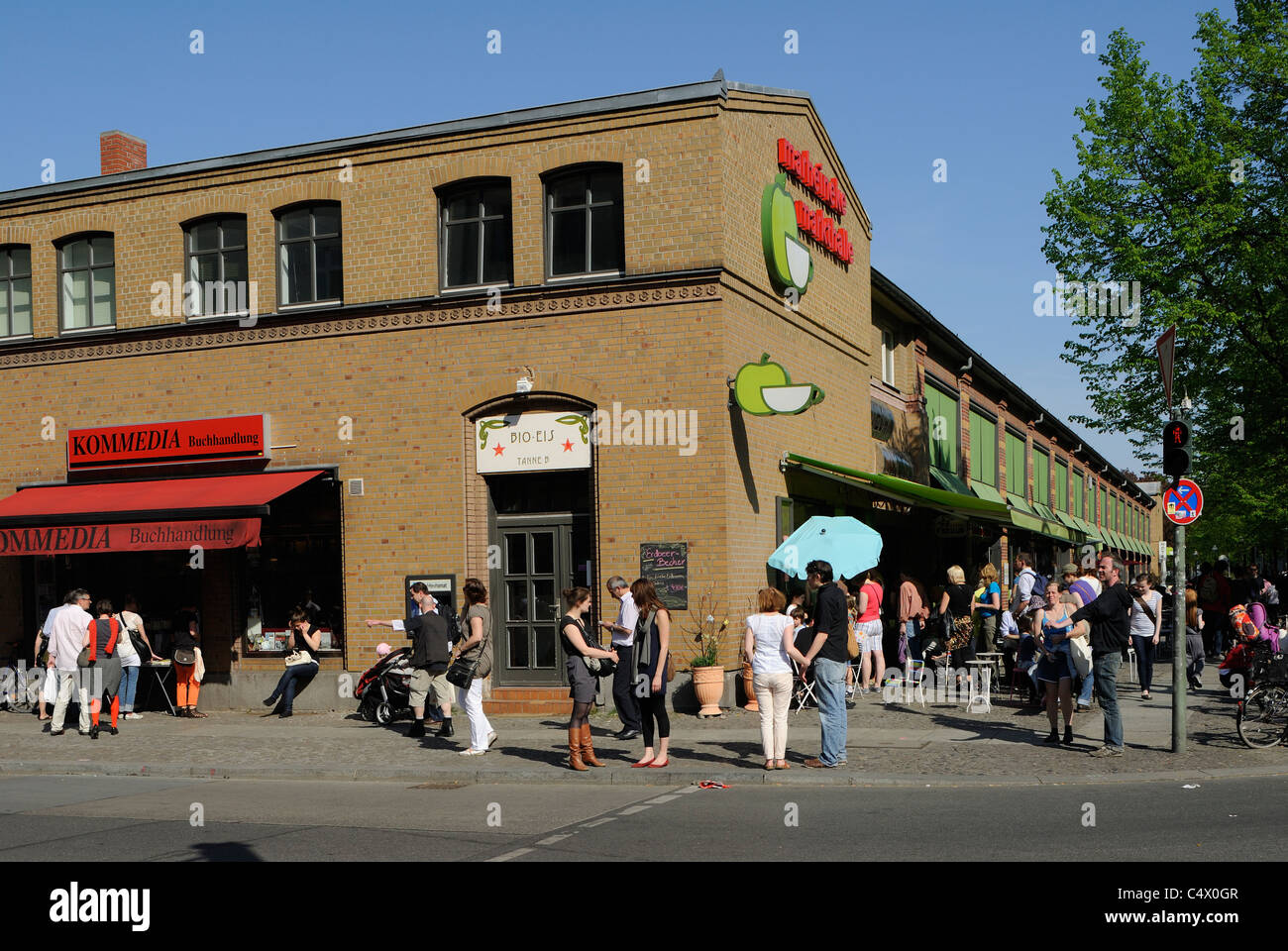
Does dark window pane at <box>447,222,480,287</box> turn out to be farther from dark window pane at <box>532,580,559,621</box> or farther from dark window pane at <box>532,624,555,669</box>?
dark window pane at <box>532,624,555,669</box>

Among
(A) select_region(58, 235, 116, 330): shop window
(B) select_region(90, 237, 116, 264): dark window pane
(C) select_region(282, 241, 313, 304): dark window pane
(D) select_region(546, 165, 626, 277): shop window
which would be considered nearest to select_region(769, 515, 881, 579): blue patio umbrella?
(D) select_region(546, 165, 626, 277): shop window

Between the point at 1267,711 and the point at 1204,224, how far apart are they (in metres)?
16.8

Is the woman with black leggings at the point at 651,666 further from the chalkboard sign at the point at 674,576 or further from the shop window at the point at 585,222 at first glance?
the shop window at the point at 585,222

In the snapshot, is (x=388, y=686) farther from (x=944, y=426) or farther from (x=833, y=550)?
(x=944, y=426)

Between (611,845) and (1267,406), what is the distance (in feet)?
84.3

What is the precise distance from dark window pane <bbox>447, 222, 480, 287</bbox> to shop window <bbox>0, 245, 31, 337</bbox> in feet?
25.1

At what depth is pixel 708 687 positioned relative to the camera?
15.8 m

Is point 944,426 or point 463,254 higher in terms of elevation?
point 463,254

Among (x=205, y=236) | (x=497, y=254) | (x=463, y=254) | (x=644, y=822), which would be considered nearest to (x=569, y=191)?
(x=497, y=254)

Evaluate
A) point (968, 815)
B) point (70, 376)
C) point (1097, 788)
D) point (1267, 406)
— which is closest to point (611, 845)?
point (968, 815)

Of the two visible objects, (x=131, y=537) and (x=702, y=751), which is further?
(x=131, y=537)

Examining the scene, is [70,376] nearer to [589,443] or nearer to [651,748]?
[589,443]

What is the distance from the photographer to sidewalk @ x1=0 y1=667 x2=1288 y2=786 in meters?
11.5

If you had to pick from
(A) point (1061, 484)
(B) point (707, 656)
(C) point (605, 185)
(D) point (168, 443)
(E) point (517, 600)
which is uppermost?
(C) point (605, 185)
